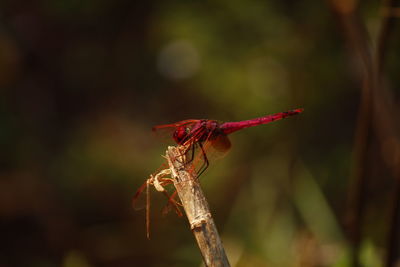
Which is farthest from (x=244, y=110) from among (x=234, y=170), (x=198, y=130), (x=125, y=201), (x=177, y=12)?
(x=198, y=130)

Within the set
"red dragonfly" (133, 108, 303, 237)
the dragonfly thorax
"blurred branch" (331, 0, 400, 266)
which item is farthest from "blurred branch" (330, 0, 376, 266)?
the dragonfly thorax

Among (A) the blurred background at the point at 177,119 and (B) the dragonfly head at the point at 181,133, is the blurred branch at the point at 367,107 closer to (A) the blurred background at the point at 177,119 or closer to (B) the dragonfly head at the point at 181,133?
(A) the blurred background at the point at 177,119

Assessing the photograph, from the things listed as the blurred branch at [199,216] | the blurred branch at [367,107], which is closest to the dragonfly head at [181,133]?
the blurred branch at [199,216]

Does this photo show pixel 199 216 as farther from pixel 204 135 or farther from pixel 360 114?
pixel 360 114

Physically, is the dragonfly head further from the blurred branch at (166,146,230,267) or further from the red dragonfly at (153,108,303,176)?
the blurred branch at (166,146,230,267)

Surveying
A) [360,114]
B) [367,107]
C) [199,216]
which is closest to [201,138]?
[199,216]
